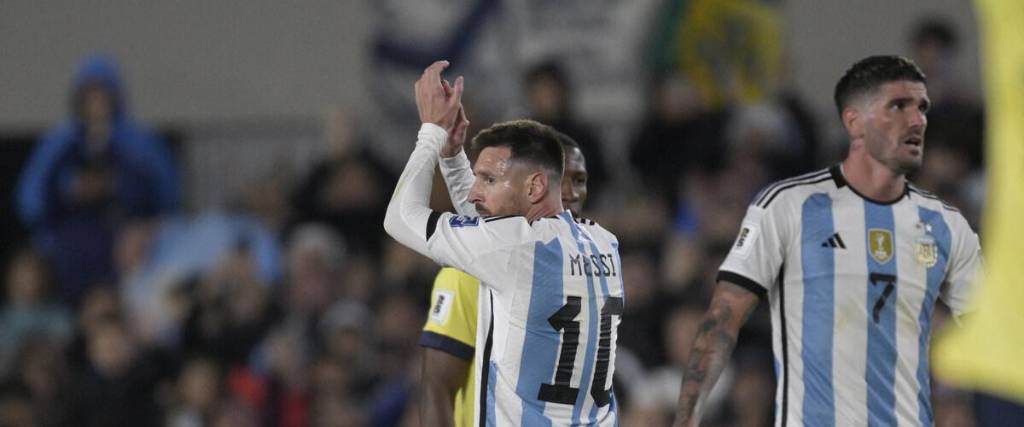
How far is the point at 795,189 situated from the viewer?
15.2 feet

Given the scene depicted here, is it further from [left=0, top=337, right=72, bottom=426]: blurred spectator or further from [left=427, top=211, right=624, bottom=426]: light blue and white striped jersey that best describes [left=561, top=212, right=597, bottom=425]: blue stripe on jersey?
[left=0, top=337, right=72, bottom=426]: blurred spectator

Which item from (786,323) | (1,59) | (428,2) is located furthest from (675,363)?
(1,59)

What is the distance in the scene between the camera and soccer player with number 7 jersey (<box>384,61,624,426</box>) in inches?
160

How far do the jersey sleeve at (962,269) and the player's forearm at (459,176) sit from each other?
151 cm

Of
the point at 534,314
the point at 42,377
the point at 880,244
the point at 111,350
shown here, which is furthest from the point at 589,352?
the point at 42,377

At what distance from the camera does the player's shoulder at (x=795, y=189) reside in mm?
4605

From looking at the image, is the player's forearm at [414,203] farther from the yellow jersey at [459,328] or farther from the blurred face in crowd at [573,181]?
the blurred face in crowd at [573,181]

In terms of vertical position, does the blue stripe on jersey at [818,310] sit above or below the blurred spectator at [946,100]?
below

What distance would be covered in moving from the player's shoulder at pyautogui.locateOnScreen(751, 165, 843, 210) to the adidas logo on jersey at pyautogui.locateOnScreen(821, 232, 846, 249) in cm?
16

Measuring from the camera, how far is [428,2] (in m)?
10.9

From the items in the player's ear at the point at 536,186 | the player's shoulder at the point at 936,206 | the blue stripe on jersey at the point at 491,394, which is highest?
the player's ear at the point at 536,186

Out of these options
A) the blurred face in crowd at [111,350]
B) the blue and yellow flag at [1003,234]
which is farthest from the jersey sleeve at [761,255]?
the blurred face in crowd at [111,350]

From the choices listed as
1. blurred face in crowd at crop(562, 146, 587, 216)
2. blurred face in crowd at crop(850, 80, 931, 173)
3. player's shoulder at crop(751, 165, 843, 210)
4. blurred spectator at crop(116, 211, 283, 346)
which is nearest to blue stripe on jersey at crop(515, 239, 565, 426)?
blurred face in crowd at crop(562, 146, 587, 216)

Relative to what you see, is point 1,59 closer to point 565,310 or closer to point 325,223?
point 325,223
